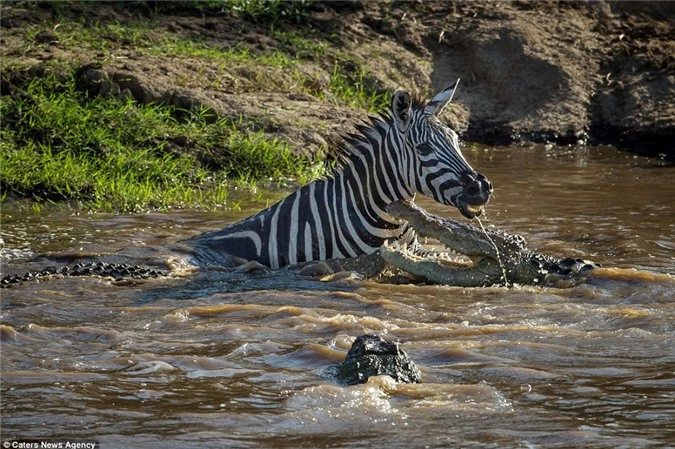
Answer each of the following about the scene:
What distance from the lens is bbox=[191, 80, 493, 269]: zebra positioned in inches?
318

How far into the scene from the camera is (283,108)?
41.7 ft

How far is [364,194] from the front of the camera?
328 inches

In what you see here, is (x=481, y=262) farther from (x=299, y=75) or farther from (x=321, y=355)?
(x=299, y=75)

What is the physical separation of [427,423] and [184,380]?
1.27 metres

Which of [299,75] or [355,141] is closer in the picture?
[355,141]

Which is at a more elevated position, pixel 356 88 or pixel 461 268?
pixel 356 88

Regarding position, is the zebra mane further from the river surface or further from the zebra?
the river surface

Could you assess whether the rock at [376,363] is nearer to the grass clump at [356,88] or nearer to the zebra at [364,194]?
the zebra at [364,194]

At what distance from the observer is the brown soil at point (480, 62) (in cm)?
1291

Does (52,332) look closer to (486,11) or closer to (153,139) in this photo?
(153,139)

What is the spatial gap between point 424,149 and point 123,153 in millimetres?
4322

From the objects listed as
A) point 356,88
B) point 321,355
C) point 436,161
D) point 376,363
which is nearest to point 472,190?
point 436,161

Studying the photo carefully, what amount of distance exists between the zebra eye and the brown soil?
4.41m

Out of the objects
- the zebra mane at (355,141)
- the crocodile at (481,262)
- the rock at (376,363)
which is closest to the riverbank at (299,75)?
the zebra mane at (355,141)
